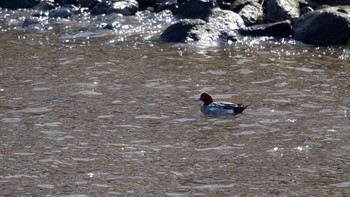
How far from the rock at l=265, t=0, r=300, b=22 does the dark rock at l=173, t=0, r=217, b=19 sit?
147 centimetres

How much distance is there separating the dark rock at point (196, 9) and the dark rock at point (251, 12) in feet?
2.55

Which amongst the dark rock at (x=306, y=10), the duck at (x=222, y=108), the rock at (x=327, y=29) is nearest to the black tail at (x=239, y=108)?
the duck at (x=222, y=108)

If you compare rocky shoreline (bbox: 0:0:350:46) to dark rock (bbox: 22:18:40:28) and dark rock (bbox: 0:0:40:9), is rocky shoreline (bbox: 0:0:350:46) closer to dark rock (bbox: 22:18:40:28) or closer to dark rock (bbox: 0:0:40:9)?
dark rock (bbox: 22:18:40:28)

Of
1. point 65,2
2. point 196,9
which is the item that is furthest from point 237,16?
point 65,2

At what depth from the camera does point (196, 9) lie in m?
22.6

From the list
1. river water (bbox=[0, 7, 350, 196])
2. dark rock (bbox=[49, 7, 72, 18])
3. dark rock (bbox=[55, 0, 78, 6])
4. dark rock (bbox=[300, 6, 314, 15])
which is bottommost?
river water (bbox=[0, 7, 350, 196])

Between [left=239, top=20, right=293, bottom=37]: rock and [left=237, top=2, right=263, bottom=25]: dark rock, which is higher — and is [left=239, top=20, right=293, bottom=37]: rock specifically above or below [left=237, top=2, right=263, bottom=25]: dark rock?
below

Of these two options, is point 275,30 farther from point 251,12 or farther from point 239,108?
point 239,108

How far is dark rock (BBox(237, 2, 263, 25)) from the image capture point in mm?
22141

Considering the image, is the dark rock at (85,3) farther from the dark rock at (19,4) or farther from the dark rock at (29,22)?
the dark rock at (29,22)

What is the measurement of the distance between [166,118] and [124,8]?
10.1 meters

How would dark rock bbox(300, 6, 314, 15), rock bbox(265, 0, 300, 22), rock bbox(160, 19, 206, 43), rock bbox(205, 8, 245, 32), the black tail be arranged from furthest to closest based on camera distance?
dark rock bbox(300, 6, 314, 15) → rock bbox(265, 0, 300, 22) → rock bbox(205, 8, 245, 32) → rock bbox(160, 19, 206, 43) → the black tail

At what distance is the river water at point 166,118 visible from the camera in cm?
1120

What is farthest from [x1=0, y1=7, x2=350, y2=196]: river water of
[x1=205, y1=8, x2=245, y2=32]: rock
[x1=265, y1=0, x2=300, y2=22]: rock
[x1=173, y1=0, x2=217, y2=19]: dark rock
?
[x1=173, y1=0, x2=217, y2=19]: dark rock
